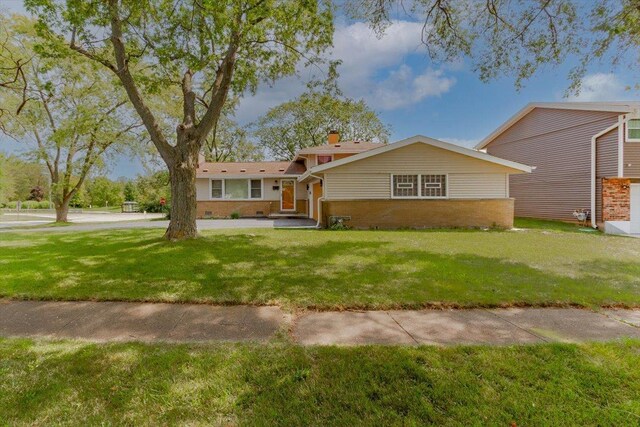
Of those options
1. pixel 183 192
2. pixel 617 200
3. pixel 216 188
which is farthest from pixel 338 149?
pixel 617 200

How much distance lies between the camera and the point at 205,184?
21.9m

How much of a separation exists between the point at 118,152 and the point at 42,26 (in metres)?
14.0

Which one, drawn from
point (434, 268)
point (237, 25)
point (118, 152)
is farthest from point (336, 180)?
point (118, 152)

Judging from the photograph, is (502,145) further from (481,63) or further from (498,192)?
(481,63)

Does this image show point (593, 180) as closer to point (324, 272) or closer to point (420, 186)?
point (420, 186)

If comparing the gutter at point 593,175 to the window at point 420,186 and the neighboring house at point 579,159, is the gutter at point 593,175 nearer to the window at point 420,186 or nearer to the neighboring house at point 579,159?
the neighboring house at point 579,159

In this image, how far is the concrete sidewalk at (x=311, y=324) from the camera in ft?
11.7

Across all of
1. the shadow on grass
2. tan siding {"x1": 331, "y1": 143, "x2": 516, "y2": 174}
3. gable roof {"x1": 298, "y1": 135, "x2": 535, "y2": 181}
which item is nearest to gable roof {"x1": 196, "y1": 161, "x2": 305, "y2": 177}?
gable roof {"x1": 298, "y1": 135, "x2": 535, "y2": 181}

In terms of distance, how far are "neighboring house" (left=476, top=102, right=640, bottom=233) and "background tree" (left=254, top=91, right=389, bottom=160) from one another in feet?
54.4

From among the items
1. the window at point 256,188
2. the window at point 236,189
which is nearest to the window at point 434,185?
the window at point 256,188

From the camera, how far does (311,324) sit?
13.0 feet

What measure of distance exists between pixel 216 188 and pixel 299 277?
1759cm

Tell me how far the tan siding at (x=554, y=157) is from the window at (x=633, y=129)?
2.14ft

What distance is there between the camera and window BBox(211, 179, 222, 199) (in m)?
22.0
